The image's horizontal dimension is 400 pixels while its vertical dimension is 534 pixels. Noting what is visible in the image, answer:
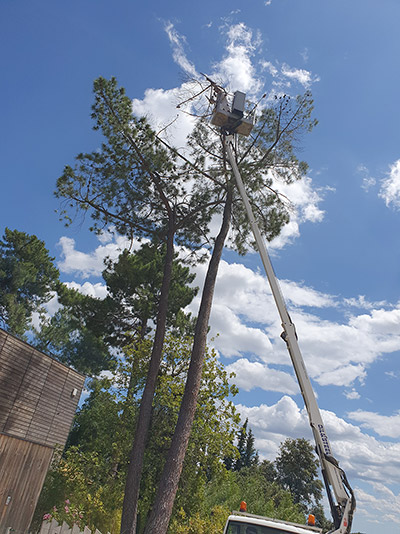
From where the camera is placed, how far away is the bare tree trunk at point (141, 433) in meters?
10.7

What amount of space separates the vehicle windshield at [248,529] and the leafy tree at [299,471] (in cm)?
4485

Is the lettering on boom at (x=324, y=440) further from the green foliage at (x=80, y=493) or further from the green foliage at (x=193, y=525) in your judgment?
the green foliage at (x=80, y=493)

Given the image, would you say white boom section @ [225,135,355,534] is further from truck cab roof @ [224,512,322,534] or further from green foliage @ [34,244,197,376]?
green foliage @ [34,244,197,376]

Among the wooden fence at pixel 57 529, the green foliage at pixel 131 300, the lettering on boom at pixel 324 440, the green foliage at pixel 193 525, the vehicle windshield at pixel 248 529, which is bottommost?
the wooden fence at pixel 57 529

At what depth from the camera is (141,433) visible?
1162 centimetres

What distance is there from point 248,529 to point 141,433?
570 cm

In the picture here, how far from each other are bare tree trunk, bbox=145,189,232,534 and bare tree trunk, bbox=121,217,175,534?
103cm

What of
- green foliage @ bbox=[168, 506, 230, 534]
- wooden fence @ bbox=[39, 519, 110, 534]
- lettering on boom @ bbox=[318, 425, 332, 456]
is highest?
lettering on boom @ bbox=[318, 425, 332, 456]

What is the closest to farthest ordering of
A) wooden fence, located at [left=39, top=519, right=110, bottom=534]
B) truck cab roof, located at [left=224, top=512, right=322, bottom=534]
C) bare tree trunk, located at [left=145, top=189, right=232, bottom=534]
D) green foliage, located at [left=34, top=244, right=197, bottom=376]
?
1. truck cab roof, located at [left=224, top=512, right=322, bottom=534]
2. bare tree trunk, located at [left=145, top=189, right=232, bottom=534]
3. wooden fence, located at [left=39, top=519, right=110, bottom=534]
4. green foliage, located at [left=34, top=244, right=197, bottom=376]

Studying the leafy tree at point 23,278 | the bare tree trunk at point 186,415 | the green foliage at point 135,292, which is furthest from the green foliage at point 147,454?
the leafy tree at point 23,278

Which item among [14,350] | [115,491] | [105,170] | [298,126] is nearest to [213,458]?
[115,491]

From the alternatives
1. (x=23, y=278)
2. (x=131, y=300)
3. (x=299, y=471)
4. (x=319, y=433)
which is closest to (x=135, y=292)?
(x=131, y=300)

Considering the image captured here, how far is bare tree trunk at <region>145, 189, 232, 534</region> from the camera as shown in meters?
9.82

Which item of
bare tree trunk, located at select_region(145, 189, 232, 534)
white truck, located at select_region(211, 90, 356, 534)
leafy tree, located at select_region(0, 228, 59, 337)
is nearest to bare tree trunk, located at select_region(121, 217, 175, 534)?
bare tree trunk, located at select_region(145, 189, 232, 534)
